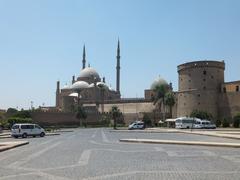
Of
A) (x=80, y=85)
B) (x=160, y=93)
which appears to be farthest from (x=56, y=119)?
(x=80, y=85)

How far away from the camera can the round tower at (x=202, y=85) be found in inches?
3780

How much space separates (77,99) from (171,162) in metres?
115

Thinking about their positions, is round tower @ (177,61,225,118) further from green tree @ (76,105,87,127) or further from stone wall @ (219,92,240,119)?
green tree @ (76,105,87,127)

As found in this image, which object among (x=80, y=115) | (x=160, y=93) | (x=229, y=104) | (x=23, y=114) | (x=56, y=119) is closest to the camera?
(x=23, y=114)

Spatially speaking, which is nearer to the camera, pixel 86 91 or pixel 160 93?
pixel 160 93

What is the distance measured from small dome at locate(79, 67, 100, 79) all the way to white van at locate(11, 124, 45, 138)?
92.6 meters

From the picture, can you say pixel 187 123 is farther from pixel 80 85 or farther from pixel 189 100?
pixel 80 85

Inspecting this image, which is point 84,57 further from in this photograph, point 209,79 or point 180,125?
point 180,125

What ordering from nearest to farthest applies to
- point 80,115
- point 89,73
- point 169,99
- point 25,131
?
point 25,131
point 169,99
point 80,115
point 89,73

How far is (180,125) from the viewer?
74.2 meters

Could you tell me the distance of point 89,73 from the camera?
137625 mm

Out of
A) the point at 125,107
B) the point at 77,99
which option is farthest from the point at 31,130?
the point at 77,99

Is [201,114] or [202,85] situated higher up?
[202,85]

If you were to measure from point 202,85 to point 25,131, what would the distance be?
5948 cm
